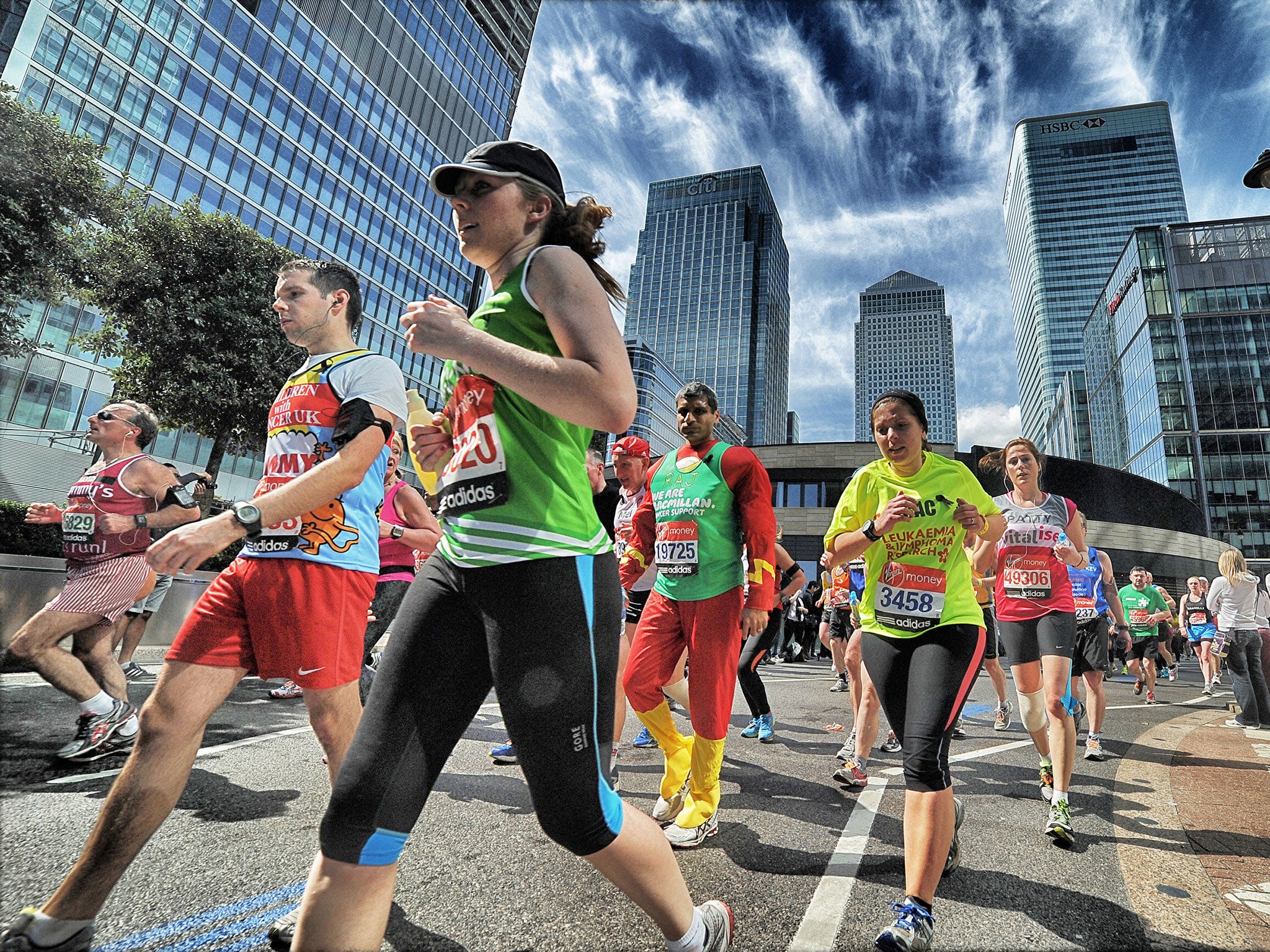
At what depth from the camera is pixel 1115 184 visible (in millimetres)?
122438

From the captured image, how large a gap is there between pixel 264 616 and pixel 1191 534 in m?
67.2

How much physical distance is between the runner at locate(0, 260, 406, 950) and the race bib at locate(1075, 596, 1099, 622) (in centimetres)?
629

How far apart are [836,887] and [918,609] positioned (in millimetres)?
1098

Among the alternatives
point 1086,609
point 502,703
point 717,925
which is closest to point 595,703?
point 502,703

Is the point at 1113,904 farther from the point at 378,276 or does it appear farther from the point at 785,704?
the point at 378,276

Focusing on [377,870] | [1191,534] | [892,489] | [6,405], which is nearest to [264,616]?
[377,870]

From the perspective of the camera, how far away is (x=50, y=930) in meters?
1.46

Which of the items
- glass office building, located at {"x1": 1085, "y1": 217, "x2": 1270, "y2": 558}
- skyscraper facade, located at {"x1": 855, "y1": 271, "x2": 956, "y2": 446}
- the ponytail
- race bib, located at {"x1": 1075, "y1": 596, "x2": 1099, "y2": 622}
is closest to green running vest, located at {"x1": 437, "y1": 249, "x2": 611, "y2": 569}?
the ponytail

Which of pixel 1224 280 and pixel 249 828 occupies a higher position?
pixel 1224 280

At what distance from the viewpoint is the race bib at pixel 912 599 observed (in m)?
2.59

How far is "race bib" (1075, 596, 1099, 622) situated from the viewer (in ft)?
19.7

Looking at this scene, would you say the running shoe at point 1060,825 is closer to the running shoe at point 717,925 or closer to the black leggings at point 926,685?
the black leggings at point 926,685

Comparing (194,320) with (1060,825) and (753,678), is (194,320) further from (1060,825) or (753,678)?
(1060,825)

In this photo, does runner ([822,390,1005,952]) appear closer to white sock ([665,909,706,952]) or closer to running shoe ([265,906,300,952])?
white sock ([665,909,706,952])
